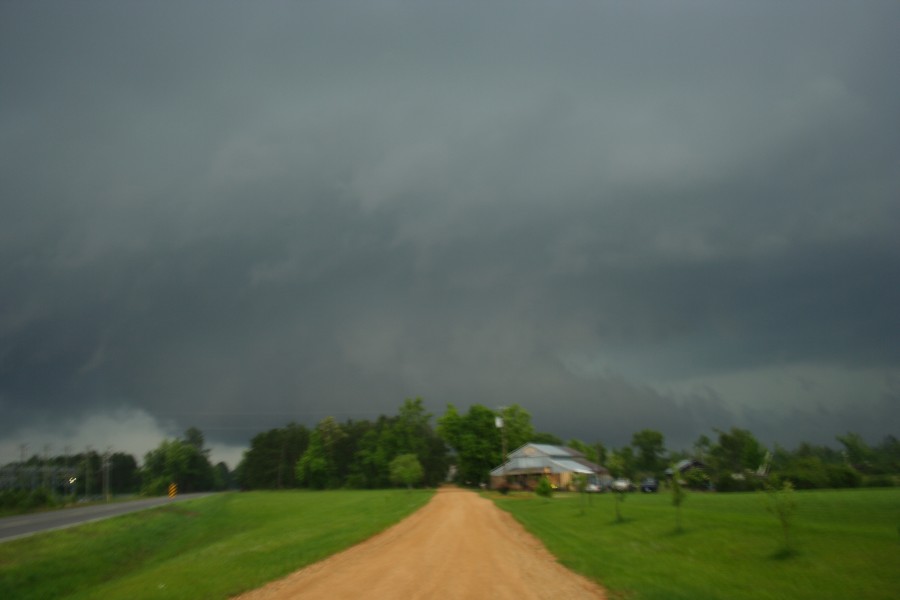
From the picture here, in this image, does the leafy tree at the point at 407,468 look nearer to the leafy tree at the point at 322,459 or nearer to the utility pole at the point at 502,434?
the utility pole at the point at 502,434

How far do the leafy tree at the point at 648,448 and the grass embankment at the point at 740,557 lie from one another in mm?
116240

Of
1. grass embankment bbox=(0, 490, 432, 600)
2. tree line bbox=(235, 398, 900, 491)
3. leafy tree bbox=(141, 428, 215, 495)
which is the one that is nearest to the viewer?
grass embankment bbox=(0, 490, 432, 600)

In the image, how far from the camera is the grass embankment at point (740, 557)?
46.8 ft

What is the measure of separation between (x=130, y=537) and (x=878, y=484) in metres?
75.9

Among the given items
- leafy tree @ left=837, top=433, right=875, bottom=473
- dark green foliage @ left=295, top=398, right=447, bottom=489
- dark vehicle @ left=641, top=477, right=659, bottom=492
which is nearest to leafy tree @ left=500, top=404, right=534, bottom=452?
dark green foliage @ left=295, top=398, right=447, bottom=489

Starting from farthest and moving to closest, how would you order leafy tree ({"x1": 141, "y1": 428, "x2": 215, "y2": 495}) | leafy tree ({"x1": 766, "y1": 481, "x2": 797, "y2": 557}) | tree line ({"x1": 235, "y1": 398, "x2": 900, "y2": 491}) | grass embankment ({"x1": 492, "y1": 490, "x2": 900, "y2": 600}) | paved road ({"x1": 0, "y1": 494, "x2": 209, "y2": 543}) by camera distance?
leafy tree ({"x1": 141, "y1": 428, "x2": 215, "y2": 495}) < tree line ({"x1": 235, "y1": 398, "x2": 900, "y2": 491}) < paved road ({"x1": 0, "y1": 494, "x2": 209, "y2": 543}) < leafy tree ({"x1": 766, "y1": 481, "x2": 797, "y2": 557}) < grass embankment ({"x1": 492, "y1": 490, "x2": 900, "y2": 600})

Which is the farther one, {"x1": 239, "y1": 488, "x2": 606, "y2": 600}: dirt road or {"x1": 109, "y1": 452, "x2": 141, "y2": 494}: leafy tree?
{"x1": 109, "y1": 452, "x2": 141, "y2": 494}: leafy tree

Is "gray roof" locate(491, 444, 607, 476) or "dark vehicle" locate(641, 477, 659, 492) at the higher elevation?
"gray roof" locate(491, 444, 607, 476)

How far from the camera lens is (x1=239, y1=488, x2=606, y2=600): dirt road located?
14312 millimetres

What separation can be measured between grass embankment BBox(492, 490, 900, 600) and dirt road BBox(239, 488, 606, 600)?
4.25 ft

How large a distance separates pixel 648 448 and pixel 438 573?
13774cm

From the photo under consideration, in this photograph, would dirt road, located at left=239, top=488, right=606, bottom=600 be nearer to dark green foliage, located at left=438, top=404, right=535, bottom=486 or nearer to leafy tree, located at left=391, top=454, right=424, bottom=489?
leafy tree, located at left=391, top=454, right=424, bottom=489

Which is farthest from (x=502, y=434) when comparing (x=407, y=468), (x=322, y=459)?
(x=322, y=459)

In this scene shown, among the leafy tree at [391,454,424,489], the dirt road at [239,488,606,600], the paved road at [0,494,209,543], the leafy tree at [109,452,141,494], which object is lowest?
the leafy tree at [109,452,141,494]
